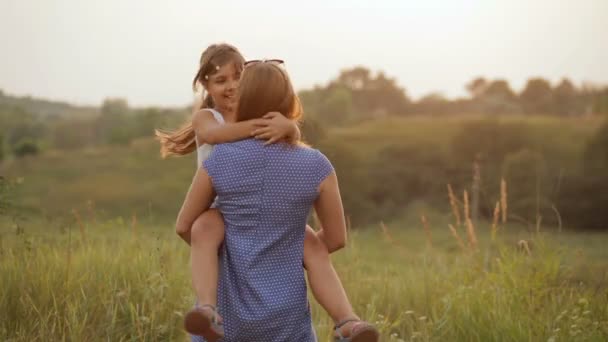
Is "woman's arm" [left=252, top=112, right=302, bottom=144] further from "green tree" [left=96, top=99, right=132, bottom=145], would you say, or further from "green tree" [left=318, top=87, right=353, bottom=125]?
"green tree" [left=96, top=99, right=132, bottom=145]

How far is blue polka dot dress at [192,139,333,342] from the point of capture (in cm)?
288

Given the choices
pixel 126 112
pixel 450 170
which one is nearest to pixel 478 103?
pixel 450 170

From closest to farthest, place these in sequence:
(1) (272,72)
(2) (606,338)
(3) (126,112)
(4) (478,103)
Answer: (1) (272,72) → (2) (606,338) → (3) (126,112) → (4) (478,103)

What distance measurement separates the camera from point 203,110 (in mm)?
3650

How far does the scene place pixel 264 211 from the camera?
9.53 feet

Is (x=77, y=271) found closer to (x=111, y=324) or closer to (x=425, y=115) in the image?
(x=111, y=324)

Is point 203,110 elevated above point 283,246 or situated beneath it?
elevated above

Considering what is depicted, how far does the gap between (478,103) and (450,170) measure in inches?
441

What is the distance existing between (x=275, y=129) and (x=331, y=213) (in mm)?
440

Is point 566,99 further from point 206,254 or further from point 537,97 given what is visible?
point 206,254

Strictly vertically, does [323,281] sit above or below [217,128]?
below

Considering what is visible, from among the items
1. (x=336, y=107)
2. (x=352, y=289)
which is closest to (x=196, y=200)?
(x=352, y=289)

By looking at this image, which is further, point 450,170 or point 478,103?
point 478,103

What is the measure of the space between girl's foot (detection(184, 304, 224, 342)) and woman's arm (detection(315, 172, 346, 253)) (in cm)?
56
